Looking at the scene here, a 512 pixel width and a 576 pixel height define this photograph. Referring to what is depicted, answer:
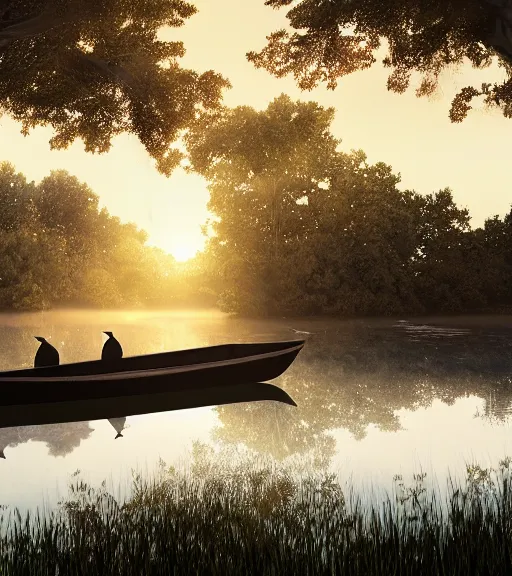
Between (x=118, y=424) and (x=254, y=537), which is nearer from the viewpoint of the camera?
(x=254, y=537)

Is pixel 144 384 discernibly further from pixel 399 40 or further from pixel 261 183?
pixel 261 183

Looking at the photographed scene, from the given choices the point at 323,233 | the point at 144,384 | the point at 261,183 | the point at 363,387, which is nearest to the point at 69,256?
the point at 261,183

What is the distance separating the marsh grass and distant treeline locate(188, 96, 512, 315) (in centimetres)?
3090

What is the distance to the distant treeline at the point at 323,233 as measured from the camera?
36.9 meters

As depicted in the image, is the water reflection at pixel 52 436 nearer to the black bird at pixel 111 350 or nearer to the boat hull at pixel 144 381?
the boat hull at pixel 144 381

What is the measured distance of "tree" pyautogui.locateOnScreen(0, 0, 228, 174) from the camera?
500 inches

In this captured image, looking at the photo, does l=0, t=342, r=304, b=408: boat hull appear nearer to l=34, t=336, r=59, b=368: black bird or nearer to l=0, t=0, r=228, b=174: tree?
l=34, t=336, r=59, b=368: black bird

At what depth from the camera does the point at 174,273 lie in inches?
2168

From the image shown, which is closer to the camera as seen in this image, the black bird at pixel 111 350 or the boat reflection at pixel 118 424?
the boat reflection at pixel 118 424

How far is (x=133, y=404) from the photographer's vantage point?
13.2m

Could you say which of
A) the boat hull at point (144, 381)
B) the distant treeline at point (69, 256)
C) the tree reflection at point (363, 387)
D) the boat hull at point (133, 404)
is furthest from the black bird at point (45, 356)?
the distant treeline at point (69, 256)

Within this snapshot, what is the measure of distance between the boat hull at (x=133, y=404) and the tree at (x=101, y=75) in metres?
5.85

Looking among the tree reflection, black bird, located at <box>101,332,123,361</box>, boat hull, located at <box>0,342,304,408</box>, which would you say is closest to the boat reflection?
boat hull, located at <box>0,342,304,408</box>

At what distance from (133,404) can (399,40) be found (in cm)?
861
